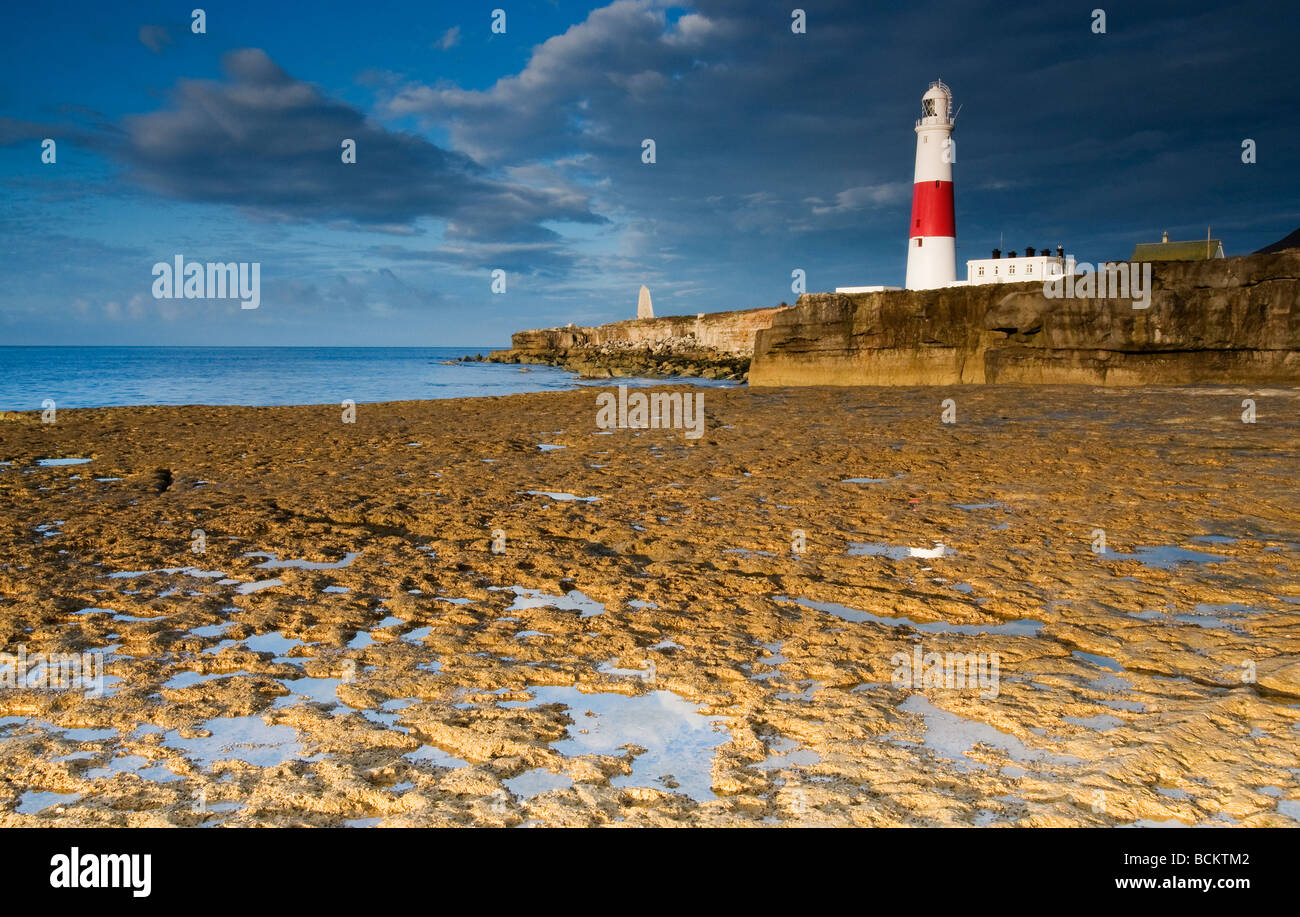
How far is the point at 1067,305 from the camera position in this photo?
71.9 ft

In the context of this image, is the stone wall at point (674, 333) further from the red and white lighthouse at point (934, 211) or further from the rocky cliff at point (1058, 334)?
the rocky cliff at point (1058, 334)

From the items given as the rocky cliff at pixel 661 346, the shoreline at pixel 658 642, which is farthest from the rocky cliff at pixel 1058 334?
the shoreline at pixel 658 642

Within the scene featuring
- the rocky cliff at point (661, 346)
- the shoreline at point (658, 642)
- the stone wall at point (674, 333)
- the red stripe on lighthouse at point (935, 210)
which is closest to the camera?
the shoreline at point (658, 642)

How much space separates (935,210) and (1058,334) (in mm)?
16198

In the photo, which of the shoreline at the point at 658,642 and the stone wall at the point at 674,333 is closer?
the shoreline at the point at 658,642

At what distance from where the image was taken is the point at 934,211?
→ 3650 centimetres

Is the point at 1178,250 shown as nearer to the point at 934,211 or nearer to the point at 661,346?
the point at 934,211

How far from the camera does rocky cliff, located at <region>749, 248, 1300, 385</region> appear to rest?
19859mm

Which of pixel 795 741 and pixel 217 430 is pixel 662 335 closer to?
pixel 217 430

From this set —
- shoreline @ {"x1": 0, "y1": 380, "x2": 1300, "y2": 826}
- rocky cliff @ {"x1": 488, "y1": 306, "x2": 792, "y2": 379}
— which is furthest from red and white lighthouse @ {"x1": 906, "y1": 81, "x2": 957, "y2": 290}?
shoreline @ {"x1": 0, "y1": 380, "x2": 1300, "y2": 826}

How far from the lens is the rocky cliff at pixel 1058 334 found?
19859 mm

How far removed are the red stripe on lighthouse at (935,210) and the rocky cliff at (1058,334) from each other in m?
12.1

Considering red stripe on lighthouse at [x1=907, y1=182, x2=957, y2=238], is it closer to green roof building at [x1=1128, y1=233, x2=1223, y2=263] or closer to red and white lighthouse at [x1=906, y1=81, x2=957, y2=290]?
red and white lighthouse at [x1=906, y1=81, x2=957, y2=290]
